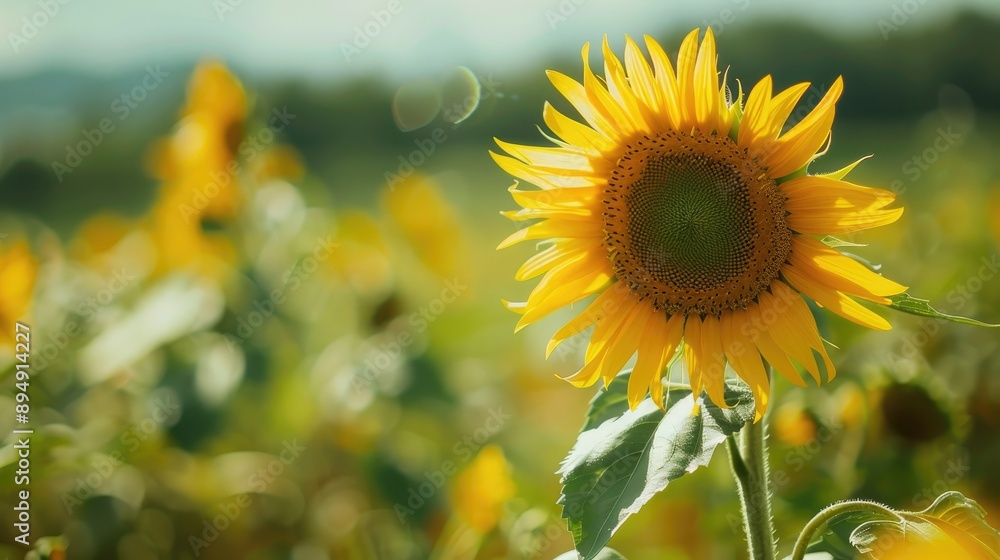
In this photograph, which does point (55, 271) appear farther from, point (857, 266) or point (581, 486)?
point (857, 266)

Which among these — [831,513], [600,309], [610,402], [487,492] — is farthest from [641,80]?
[487,492]

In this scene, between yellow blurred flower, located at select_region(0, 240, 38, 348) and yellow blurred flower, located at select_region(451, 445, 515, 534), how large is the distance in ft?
3.58

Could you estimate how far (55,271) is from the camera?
241cm

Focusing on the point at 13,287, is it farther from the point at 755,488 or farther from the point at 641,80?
the point at 755,488

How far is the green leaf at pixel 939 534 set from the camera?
850mm

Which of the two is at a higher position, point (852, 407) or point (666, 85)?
point (666, 85)

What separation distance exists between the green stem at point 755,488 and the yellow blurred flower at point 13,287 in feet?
5.40

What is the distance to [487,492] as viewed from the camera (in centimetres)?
164

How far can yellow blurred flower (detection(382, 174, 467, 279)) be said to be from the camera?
111 inches

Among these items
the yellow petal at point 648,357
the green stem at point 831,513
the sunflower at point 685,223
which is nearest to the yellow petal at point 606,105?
the sunflower at point 685,223

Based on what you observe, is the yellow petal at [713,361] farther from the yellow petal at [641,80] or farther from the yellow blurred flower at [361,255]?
the yellow blurred flower at [361,255]

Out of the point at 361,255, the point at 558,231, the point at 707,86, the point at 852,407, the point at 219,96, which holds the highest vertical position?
the point at 219,96

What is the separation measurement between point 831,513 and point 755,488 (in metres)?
0.08

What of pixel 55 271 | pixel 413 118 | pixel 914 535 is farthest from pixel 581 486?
pixel 413 118
